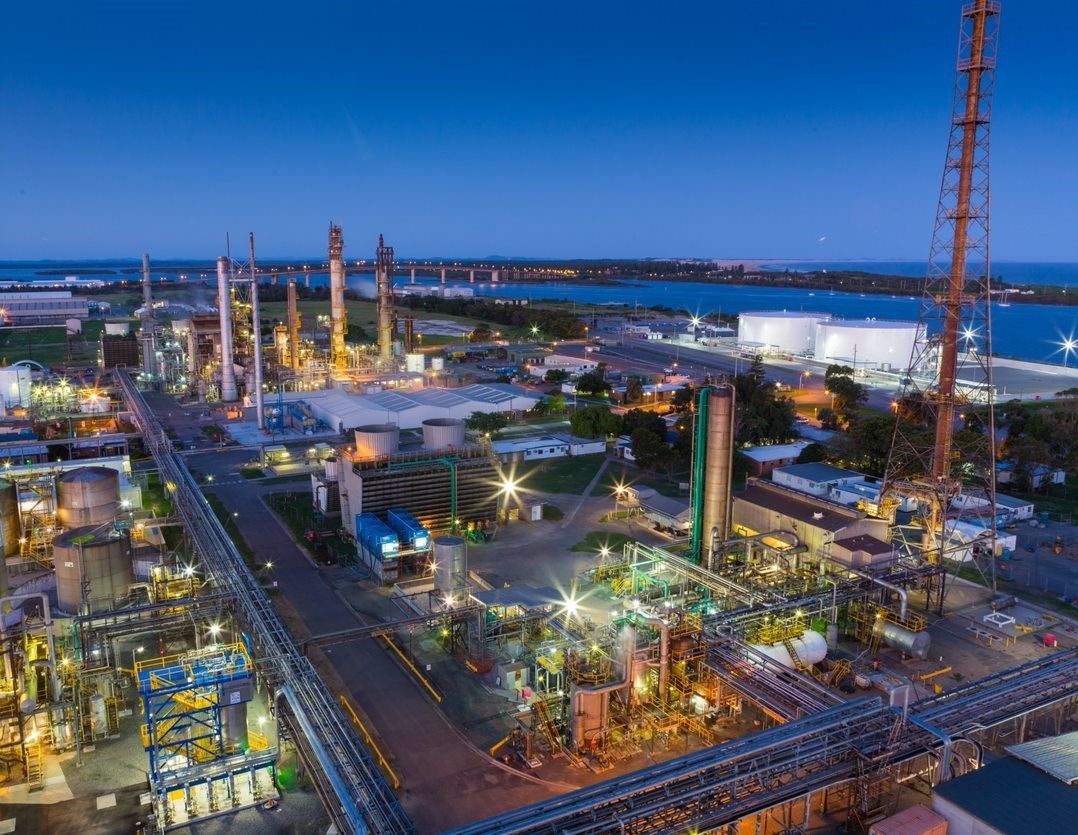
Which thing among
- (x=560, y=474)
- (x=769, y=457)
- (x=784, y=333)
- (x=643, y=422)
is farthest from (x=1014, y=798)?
(x=784, y=333)

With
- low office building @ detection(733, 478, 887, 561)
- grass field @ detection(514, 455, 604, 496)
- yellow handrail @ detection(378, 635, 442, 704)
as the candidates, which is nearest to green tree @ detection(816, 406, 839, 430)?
grass field @ detection(514, 455, 604, 496)

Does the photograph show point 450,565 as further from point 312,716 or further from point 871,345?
point 871,345

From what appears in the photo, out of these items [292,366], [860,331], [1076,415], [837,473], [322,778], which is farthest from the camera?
[860,331]

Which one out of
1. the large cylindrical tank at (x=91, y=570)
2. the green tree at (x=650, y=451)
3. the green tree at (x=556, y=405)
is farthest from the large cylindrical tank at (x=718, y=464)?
the green tree at (x=556, y=405)

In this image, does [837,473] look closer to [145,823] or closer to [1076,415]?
[1076,415]

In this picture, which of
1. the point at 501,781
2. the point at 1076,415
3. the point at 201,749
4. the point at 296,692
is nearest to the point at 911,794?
the point at 501,781

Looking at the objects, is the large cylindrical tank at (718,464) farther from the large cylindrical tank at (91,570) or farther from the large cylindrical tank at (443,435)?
the large cylindrical tank at (91,570)
